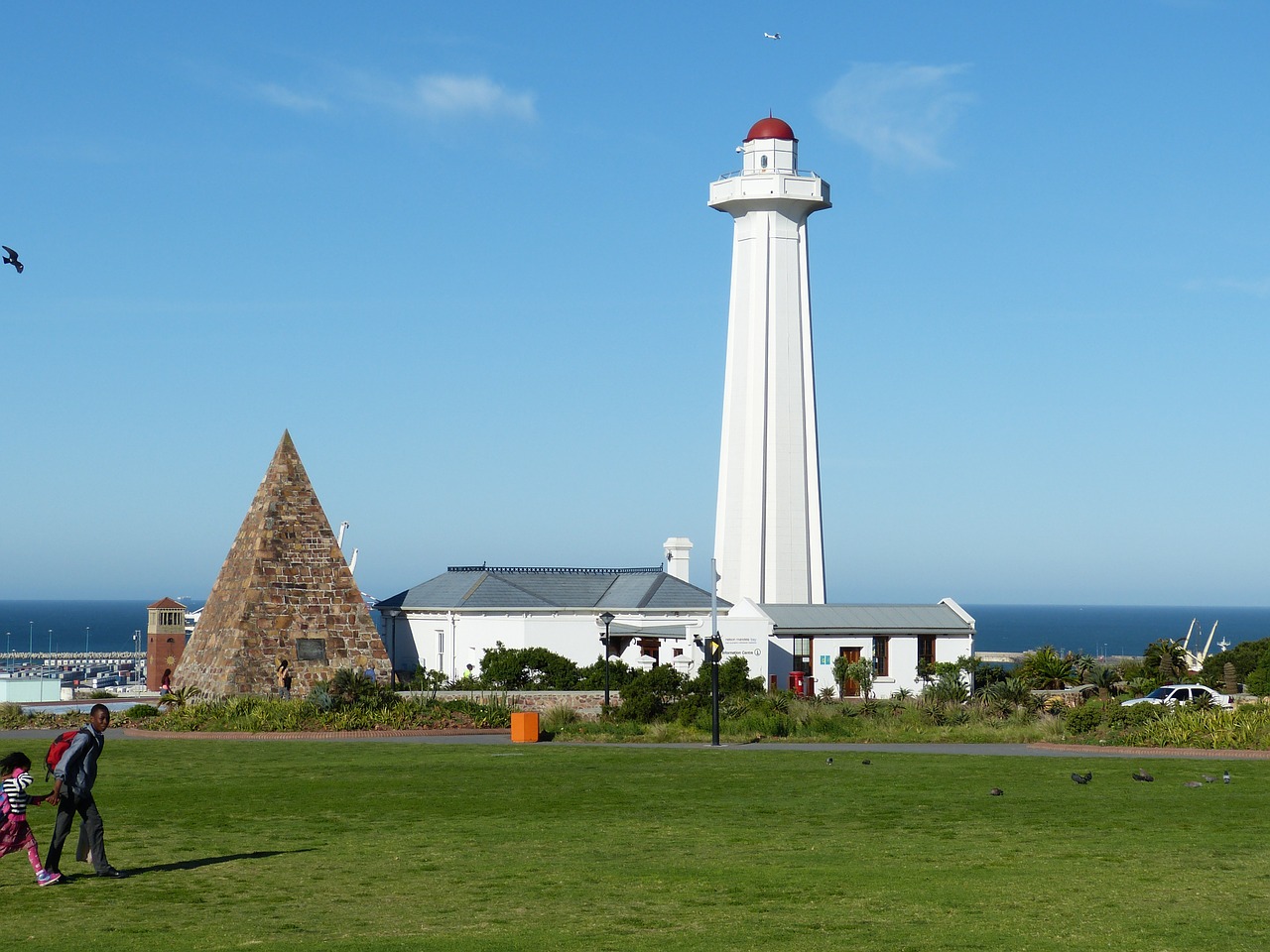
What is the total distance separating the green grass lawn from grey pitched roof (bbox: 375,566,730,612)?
27273mm

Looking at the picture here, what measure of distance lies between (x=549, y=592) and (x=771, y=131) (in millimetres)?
17608

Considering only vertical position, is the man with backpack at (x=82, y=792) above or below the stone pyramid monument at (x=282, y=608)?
below

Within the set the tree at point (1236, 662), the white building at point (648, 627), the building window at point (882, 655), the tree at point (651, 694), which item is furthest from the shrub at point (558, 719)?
the tree at point (1236, 662)

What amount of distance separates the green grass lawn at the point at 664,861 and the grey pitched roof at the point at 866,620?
24687mm

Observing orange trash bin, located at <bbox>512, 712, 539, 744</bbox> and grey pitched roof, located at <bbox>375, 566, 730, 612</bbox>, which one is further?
grey pitched roof, located at <bbox>375, 566, 730, 612</bbox>

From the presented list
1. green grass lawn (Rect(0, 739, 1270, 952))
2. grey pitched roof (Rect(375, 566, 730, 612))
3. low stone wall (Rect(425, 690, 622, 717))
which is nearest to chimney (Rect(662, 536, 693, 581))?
grey pitched roof (Rect(375, 566, 730, 612))

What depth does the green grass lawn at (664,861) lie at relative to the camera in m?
11.7

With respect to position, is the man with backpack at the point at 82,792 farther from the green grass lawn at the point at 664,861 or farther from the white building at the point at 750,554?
the white building at the point at 750,554

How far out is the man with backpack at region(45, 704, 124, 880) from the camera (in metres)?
13.6

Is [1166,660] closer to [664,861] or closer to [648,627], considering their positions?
[648,627]

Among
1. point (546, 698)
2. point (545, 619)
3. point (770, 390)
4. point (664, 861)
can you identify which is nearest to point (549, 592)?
point (545, 619)

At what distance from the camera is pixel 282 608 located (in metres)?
40.6

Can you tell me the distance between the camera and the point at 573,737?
3161 cm

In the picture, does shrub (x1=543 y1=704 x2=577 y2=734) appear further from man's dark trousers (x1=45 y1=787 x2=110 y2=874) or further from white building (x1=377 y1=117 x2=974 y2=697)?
man's dark trousers (x1=45 y1=787 x2=110 y2=874)
